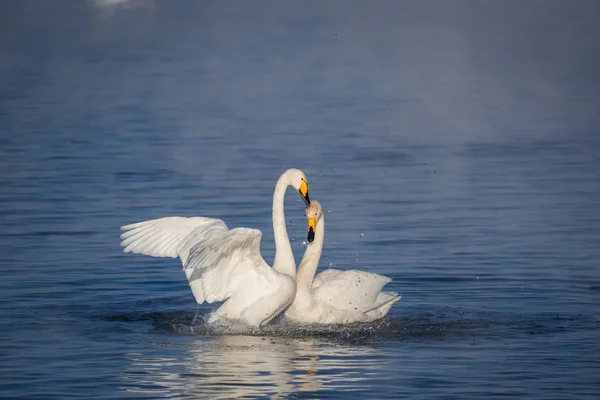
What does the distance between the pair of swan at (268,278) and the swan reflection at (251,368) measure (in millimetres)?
489

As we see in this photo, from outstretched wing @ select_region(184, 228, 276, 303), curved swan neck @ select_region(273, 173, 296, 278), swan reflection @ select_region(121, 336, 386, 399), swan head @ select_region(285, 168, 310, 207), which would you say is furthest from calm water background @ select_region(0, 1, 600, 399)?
swan head @ select_region(285, 168, 310, 207)

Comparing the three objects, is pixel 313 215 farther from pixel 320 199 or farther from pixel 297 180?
pixel 320 199

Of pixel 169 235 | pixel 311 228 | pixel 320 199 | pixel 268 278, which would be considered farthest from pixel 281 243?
pixel 320 199

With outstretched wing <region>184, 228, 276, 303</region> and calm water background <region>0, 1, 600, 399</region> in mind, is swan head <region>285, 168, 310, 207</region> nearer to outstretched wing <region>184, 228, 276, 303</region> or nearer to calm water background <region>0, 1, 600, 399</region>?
outstretched wing <region>184, 228, 276, 303</region>

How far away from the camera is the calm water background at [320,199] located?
10977 mm

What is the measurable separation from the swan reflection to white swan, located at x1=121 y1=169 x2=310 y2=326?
17.1 inches

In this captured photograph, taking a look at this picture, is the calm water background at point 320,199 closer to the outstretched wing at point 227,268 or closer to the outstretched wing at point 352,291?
the outstretched wing at point 352,291

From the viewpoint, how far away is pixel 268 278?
1245 centimetres

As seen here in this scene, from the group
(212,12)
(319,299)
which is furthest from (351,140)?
(212,12)

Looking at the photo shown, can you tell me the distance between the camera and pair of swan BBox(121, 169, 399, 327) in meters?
12.4

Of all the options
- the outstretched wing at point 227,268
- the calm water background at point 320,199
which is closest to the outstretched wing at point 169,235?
the outstretched wing at point 227,268

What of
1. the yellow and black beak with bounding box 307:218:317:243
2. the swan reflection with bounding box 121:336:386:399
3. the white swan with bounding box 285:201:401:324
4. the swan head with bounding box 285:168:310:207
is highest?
the swan head with bounding box 285:168:310:207

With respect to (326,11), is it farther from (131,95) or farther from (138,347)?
(138,347)

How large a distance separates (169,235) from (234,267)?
786 millimetres
